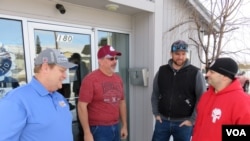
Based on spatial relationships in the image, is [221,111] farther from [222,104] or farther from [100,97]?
[100,97]

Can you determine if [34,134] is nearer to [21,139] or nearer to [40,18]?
[21,139]

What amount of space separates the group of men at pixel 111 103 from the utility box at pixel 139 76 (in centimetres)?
56

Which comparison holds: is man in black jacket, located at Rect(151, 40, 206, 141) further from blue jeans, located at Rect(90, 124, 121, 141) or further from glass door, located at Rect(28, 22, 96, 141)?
glass door, located at Rect(28, 22, 96, 141)

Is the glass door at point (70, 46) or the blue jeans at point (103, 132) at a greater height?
the glass door at point (70, 46)

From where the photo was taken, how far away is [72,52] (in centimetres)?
276

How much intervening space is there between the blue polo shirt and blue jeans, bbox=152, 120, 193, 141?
141 centimetres

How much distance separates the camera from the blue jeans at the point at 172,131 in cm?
251

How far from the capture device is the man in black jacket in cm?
243

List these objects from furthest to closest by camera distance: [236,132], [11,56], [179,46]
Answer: [179,46]
[11,56]
[236,132]

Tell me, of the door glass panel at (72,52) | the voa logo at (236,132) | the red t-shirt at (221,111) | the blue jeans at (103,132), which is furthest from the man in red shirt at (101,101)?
the voa logo at (236,132)

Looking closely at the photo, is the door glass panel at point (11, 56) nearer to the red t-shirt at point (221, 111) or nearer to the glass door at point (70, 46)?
the glass door at point (70, 46)

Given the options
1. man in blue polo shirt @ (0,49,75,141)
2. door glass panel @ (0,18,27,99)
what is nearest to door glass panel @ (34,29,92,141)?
door glass panel @ (0,18,27,99)

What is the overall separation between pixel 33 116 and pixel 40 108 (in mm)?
73

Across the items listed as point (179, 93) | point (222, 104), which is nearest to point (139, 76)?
point (179, 93)
